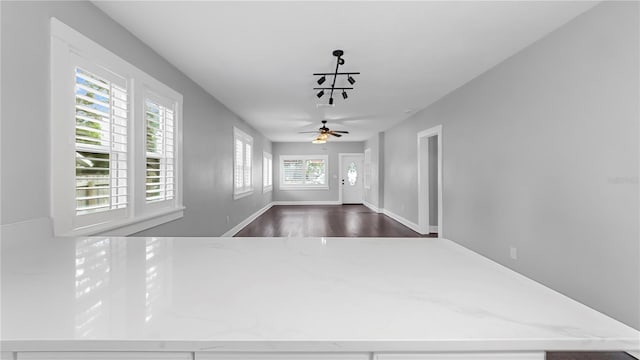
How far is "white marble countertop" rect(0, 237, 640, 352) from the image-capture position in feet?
1.93

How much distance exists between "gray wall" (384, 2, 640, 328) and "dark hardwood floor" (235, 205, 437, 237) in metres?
2.19

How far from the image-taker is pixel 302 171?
37.0ft

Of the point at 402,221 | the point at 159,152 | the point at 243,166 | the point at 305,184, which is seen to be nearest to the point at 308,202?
the point at 305,184

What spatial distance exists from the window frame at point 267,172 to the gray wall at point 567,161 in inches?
253

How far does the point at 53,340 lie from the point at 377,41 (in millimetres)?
2937

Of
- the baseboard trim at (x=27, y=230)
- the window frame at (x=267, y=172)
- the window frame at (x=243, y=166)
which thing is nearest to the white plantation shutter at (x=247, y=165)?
the window frame at (x=243, y=166)

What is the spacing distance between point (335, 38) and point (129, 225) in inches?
93.9

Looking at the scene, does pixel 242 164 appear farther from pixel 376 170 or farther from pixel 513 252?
pixel 513 252

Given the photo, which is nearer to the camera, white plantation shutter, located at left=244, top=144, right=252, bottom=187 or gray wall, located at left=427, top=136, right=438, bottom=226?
gray wall, located at left=427, top=136, right=438, bottom=226

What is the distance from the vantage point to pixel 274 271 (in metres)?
0.99

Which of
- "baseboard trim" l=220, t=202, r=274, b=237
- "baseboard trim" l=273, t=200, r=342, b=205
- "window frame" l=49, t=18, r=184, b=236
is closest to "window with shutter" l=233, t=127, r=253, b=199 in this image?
"baseboard trim" l=220, t=202, r=274, b=237

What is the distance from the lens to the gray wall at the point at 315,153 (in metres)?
11.2

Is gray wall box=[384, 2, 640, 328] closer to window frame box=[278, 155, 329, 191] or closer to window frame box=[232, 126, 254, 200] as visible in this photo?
window frame box=[232, 126, 254, 200]

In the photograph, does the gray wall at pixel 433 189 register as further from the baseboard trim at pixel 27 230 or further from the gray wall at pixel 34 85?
the baseboard trim at pixel 27 230
